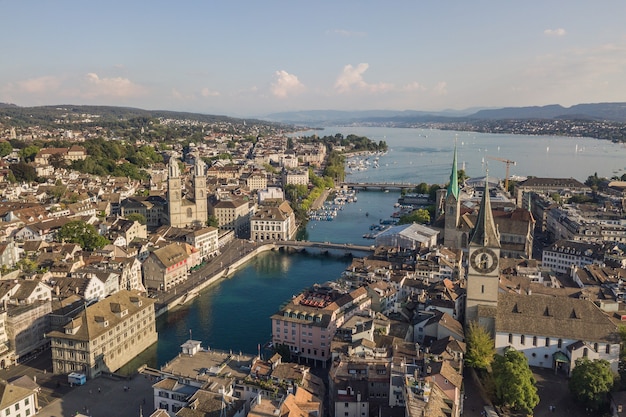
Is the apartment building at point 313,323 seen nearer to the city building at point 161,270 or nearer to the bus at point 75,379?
the bus at point 75,379

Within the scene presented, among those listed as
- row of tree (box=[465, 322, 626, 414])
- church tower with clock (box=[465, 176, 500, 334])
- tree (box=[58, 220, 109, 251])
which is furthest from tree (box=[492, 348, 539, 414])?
tree (box=[58, 220, 109, 251])

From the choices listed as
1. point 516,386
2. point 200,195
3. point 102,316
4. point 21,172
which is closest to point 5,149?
point 21,172

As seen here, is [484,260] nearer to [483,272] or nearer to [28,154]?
[483,272]

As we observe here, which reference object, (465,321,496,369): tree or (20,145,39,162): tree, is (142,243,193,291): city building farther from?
(20,145,39,162): tree

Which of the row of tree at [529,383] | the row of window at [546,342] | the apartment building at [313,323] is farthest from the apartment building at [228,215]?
Answer: the row of tree at [529,383]

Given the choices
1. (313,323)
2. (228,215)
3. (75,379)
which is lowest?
(75,379)

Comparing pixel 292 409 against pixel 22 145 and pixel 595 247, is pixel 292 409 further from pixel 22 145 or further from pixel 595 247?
pixel 22 145
